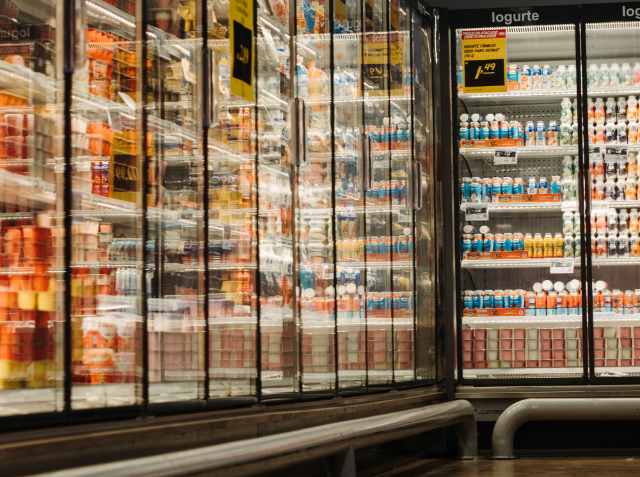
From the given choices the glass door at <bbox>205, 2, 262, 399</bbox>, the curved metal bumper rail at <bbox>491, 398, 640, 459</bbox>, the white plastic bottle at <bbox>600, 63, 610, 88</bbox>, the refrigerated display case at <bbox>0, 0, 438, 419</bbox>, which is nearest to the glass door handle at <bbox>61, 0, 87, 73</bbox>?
the refrigerated display case at <bbox>0, 0, 438, 419</bbox>

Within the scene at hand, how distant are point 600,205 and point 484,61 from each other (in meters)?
1.35

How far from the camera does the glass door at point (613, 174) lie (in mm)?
5984

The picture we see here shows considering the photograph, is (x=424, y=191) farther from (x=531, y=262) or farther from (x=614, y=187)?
(x=614, y=187)

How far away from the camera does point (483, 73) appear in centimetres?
615

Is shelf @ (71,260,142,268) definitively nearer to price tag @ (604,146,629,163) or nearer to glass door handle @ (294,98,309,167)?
glass door handle @ (294,98,309,167)

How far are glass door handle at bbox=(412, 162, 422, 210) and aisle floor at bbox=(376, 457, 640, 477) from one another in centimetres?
169

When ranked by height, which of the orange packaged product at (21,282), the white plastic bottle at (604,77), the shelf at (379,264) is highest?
the white plastic bottle at (604,77)

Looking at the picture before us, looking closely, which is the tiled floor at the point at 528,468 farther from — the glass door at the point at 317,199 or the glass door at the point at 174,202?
the glass door at the point at 174,202

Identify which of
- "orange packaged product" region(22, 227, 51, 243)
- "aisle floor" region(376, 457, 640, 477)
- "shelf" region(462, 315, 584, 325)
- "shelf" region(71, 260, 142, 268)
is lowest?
"aisle floor" region(376, 457, 640, 477)

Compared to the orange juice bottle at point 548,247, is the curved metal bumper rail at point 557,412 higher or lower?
lower

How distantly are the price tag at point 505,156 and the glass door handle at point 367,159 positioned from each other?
63.9 inches

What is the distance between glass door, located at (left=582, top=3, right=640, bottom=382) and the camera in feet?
19.6

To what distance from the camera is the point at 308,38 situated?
4.41 meters

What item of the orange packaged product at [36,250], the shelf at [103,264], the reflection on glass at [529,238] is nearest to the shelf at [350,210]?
the reflection on glass at [529,238]
